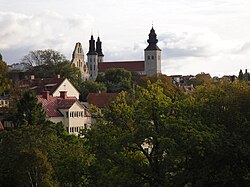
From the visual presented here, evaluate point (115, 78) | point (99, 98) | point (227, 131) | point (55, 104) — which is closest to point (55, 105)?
point (55, 104)

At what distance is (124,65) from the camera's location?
578 feet

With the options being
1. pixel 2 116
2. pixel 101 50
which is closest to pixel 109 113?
pixel 2 116

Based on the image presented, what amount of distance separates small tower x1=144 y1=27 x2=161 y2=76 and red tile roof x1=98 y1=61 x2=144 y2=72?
254 centimetres

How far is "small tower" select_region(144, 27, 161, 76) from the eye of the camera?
16800cm

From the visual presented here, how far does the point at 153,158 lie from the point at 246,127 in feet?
13.2

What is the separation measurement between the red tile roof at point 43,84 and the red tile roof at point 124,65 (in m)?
91.8

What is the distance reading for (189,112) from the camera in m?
24.8

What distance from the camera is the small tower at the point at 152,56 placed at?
168 m

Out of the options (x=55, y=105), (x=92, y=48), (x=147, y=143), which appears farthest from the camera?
(x=92, y=48)

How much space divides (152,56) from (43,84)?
93.7 metres

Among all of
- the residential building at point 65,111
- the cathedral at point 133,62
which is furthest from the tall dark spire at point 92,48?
the residential building at point 65,111

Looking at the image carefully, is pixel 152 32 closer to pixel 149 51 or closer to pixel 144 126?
pixel 149 51

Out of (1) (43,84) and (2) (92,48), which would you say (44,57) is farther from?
(2) (92,48)

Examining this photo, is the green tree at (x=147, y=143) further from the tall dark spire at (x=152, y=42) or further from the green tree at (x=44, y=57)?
the tall dark spire at (x=152, y=42)
